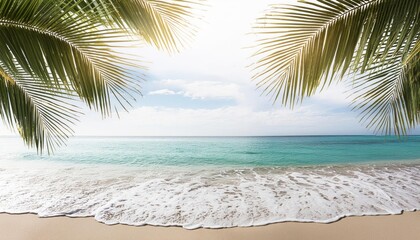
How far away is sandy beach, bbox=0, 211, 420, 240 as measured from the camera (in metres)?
4.19

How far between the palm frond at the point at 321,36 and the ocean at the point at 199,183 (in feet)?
3.86

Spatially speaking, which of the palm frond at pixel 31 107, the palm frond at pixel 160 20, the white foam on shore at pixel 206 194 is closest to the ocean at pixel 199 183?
the white foam on shore at pixel 206 194

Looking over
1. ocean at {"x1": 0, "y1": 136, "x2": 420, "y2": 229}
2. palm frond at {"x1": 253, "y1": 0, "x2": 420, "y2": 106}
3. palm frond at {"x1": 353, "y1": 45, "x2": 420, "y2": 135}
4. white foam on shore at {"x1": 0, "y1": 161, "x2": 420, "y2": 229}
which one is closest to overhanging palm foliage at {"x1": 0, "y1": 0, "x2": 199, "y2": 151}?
palm frond at {"x1": 253, "y1": 0, "x2": 420, "y2": 106}

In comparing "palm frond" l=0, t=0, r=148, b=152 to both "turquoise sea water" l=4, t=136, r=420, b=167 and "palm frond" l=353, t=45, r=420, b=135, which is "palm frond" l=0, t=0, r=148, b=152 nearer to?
"palm frond" l=353, t=45, r=420, b=135

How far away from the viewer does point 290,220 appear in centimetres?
471

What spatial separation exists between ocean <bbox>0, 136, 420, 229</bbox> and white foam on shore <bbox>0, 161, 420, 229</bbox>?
17 millimetres

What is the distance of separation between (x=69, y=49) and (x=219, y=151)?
1078 cm

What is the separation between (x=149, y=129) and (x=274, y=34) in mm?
12384

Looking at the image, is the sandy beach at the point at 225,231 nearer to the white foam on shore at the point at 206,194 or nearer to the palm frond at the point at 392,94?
the white foam on shore at the point at 206,194

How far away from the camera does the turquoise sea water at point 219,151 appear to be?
1018cm

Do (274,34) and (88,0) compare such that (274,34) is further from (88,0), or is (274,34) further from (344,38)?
(88,0)

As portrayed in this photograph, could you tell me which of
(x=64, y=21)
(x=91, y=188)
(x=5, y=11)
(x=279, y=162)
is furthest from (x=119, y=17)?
(x=279, y=162)

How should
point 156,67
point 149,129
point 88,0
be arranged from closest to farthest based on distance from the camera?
point 88,0 → point 156,67 → point 149,129

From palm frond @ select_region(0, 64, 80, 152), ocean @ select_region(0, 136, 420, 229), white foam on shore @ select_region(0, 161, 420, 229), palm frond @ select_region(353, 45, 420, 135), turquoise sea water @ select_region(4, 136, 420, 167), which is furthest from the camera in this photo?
turquoise sea water @ select_region(4, 136, 420, 167)
